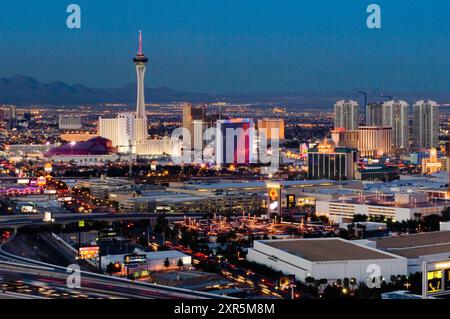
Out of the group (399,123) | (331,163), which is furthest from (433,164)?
(399,123)

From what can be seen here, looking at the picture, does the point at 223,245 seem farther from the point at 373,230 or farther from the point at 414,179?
the point at 414,179

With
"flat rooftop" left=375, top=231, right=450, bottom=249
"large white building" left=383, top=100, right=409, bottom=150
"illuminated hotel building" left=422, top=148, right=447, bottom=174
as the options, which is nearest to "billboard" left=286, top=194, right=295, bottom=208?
"flat rooftop" left=375, top=231, right=450, bottom=249

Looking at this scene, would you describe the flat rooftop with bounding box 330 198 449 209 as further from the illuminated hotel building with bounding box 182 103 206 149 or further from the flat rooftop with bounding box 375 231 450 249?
the illuminated hotel building with bounding box 182 103 206 149

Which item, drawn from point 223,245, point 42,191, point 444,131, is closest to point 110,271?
point 223,245

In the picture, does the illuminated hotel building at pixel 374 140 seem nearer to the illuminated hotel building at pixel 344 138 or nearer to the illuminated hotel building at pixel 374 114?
the illuminated hotel building at pixel 344 138

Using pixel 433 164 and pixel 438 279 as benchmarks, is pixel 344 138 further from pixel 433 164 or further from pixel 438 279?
pixel 438 279

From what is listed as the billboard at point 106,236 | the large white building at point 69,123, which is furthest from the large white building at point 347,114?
the billboard at point 106,236
